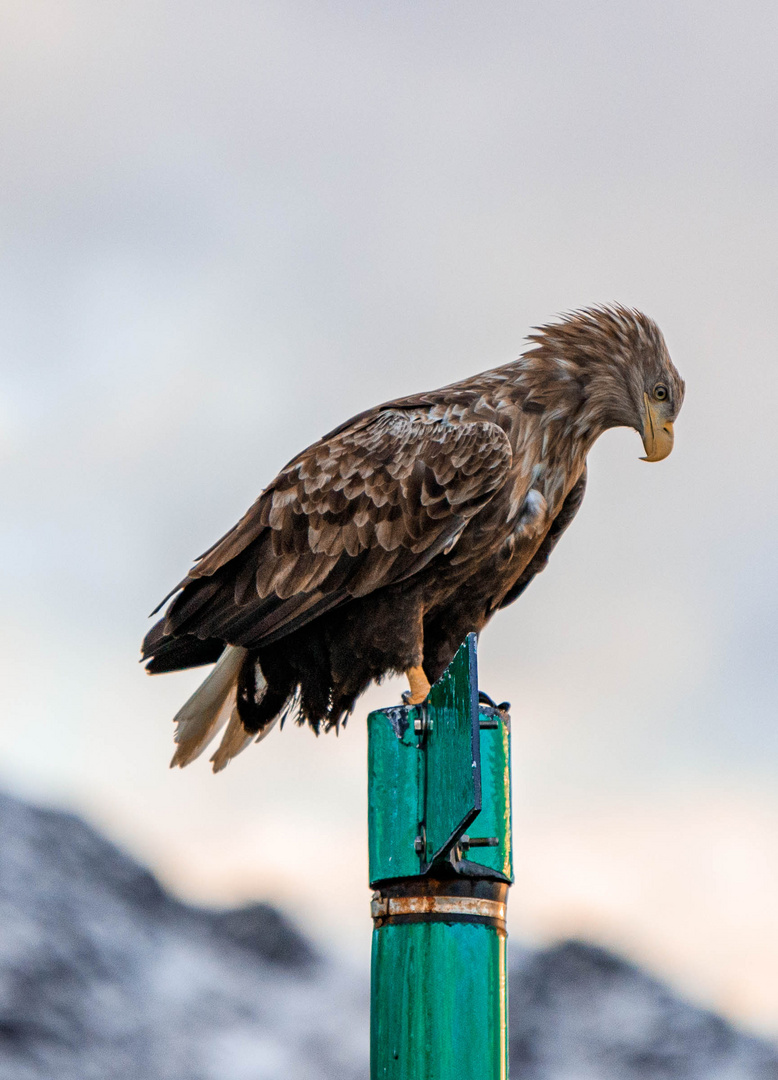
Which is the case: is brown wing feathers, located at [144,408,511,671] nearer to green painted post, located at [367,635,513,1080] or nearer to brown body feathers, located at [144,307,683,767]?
brown body feathers, located at [144,307,683,767]

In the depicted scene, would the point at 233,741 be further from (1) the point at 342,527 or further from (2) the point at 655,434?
(2) the point at 655,434

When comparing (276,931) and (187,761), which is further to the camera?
(276,931)

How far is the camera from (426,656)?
545cm

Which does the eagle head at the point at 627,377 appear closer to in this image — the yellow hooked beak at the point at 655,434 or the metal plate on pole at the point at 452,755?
the yellow hooked beak at the point at 655,434

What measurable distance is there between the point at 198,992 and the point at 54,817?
2.72m

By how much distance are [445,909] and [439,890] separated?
0.13ft

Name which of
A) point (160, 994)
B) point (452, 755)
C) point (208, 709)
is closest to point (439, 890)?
point (452, 755)

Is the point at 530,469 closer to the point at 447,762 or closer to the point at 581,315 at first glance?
the point at 581,315

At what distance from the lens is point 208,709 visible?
215 inches

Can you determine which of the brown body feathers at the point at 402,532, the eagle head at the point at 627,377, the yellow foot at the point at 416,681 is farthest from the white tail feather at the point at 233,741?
the eagle head at the point at 627,377

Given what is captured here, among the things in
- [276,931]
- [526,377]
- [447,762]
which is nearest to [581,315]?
[526,377]

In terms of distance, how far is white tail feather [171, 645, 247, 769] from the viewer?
215 inches

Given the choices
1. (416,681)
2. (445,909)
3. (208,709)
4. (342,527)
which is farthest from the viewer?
(208,709)

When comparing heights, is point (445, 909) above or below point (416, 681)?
below
